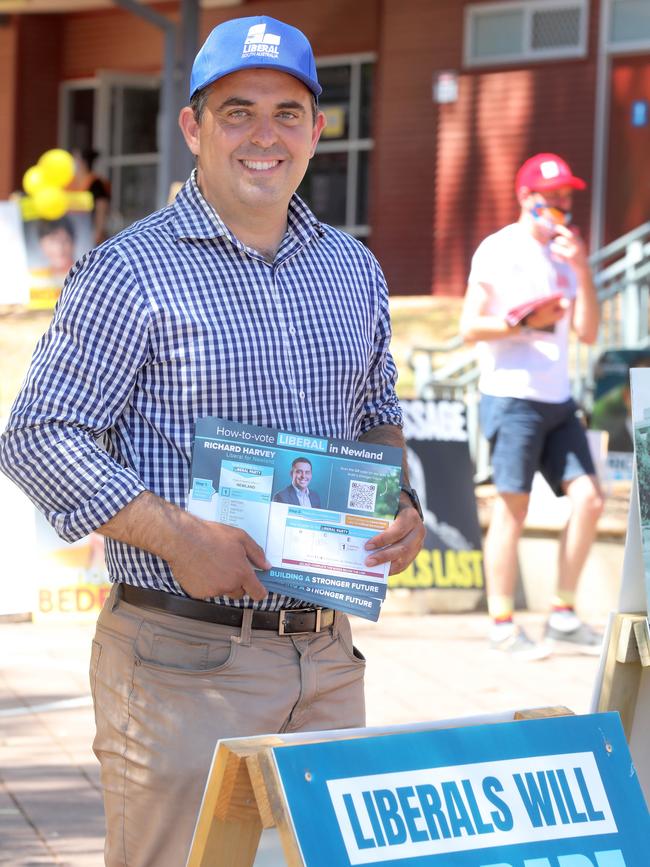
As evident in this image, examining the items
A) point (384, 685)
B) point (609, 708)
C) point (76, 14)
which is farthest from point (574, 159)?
point (609, 708)

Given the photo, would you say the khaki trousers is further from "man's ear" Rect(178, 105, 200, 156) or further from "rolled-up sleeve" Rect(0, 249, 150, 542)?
"man's ear" Rect(178, 105, 200, 156)

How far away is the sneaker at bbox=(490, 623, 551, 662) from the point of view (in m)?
7.03

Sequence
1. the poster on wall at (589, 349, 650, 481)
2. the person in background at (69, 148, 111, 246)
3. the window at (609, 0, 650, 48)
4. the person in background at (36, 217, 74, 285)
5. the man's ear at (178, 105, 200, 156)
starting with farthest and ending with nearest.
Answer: the person in background at (69, 148, 111, 246) < the window at (609, 0, 650, 48) < the person in background at (36, 217, 74, 285) < the poster on wall at (589, 349, 650, 481) < the man's ear at (178, 105, 200, 156)

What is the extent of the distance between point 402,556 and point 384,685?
3.65 m

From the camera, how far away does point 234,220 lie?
3008 millimetres

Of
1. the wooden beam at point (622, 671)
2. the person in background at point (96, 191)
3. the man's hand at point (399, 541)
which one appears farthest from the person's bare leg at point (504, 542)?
the person in background at point (96, 191)

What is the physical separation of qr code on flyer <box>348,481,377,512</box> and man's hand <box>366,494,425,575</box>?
0.06 meters

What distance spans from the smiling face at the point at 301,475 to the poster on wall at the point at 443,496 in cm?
542

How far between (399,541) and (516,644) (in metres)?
4.32

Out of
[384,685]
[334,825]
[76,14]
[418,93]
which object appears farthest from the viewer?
[76,14]

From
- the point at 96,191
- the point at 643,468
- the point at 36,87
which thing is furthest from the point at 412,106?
the point at 643,468

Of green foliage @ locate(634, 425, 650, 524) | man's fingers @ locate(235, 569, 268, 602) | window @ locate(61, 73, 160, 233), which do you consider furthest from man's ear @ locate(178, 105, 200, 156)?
window @ locate(61, 73, 160, 233)

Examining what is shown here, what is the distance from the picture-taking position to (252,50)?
9.47 ft

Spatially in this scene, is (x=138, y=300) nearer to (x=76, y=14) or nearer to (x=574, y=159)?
(x=574, y=159)
